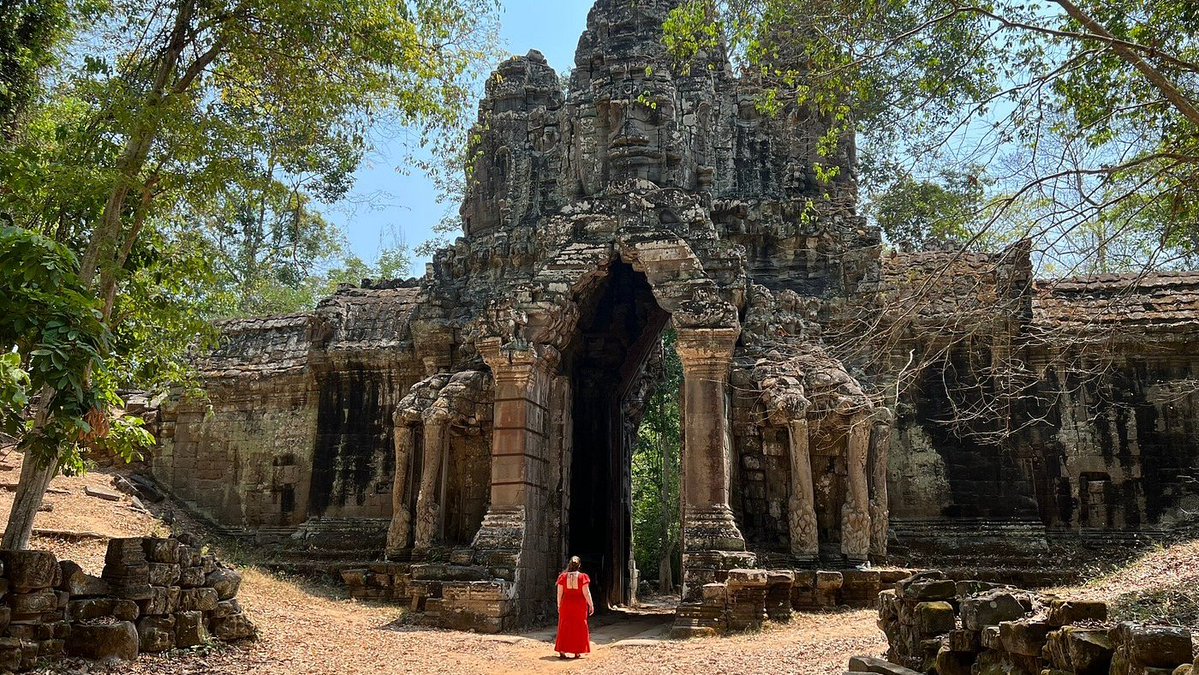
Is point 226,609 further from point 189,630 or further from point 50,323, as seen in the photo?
point 50,323

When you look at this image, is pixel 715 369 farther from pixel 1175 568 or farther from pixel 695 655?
pixel 1175 568

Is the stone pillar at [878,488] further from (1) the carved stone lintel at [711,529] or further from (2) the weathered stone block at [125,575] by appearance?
(2) the weathered stone block at [125,575]

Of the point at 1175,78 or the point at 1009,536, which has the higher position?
the point at 1175,78

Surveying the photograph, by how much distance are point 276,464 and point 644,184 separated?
8.35 metres

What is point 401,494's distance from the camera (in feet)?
43.2

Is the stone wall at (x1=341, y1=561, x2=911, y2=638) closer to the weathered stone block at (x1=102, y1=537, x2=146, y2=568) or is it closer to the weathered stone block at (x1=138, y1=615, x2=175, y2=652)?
the weathered stone block at (x1=138, y1=615, x2=175, y2=652)

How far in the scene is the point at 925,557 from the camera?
480 inches

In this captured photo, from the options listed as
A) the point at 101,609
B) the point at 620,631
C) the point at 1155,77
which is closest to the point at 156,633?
the point at 101,609

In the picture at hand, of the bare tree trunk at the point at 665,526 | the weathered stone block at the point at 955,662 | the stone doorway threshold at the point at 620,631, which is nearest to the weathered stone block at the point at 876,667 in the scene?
the weathered stone block at the point at 955,662

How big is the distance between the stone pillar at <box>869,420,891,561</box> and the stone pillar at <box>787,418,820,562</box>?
69 centimetres

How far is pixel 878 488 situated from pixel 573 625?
14.3ft

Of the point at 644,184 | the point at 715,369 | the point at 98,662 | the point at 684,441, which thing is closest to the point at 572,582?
the point at 684,441

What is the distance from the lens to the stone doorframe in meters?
11.0

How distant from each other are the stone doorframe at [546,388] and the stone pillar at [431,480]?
1.12 metres
